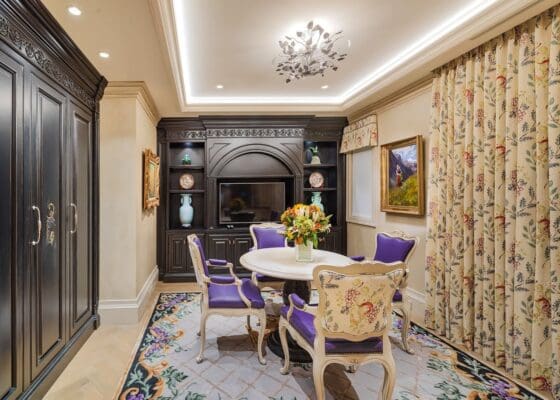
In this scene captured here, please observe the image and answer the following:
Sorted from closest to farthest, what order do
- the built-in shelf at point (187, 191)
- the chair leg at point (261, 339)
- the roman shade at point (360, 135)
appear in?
the chair leg at point (261, 339) < the roman shade at point (360, 135) < the built-in shelf at point (187, 191)

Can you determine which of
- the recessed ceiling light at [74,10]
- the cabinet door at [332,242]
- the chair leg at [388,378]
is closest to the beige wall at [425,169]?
the cabinet door at [332,242]

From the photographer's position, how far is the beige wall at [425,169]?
354 cm

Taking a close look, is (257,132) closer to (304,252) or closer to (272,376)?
(304,252)

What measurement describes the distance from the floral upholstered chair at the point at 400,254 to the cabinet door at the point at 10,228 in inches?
101

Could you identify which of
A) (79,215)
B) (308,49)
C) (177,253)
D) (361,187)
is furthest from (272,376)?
(361,187)

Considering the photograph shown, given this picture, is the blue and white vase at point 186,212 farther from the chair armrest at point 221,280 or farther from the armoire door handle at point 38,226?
the armoire door handle at point 38,226

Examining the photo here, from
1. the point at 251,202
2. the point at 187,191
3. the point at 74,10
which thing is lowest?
the point at 251,202

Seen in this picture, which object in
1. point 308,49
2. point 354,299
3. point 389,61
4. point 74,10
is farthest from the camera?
point 389,61

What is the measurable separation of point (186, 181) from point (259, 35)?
10.2 ft

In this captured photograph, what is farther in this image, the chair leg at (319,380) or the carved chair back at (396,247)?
the carved chair back at (396,247)

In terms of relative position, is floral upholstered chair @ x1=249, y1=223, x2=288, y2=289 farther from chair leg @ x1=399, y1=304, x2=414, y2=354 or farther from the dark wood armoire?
the dark wood armoire

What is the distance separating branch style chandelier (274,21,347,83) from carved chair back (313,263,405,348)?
6.52ft

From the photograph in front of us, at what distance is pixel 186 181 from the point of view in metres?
5.33

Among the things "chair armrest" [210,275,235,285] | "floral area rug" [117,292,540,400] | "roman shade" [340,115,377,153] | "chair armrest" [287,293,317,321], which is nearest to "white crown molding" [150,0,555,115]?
"roman shade" [340,115,377,153]
